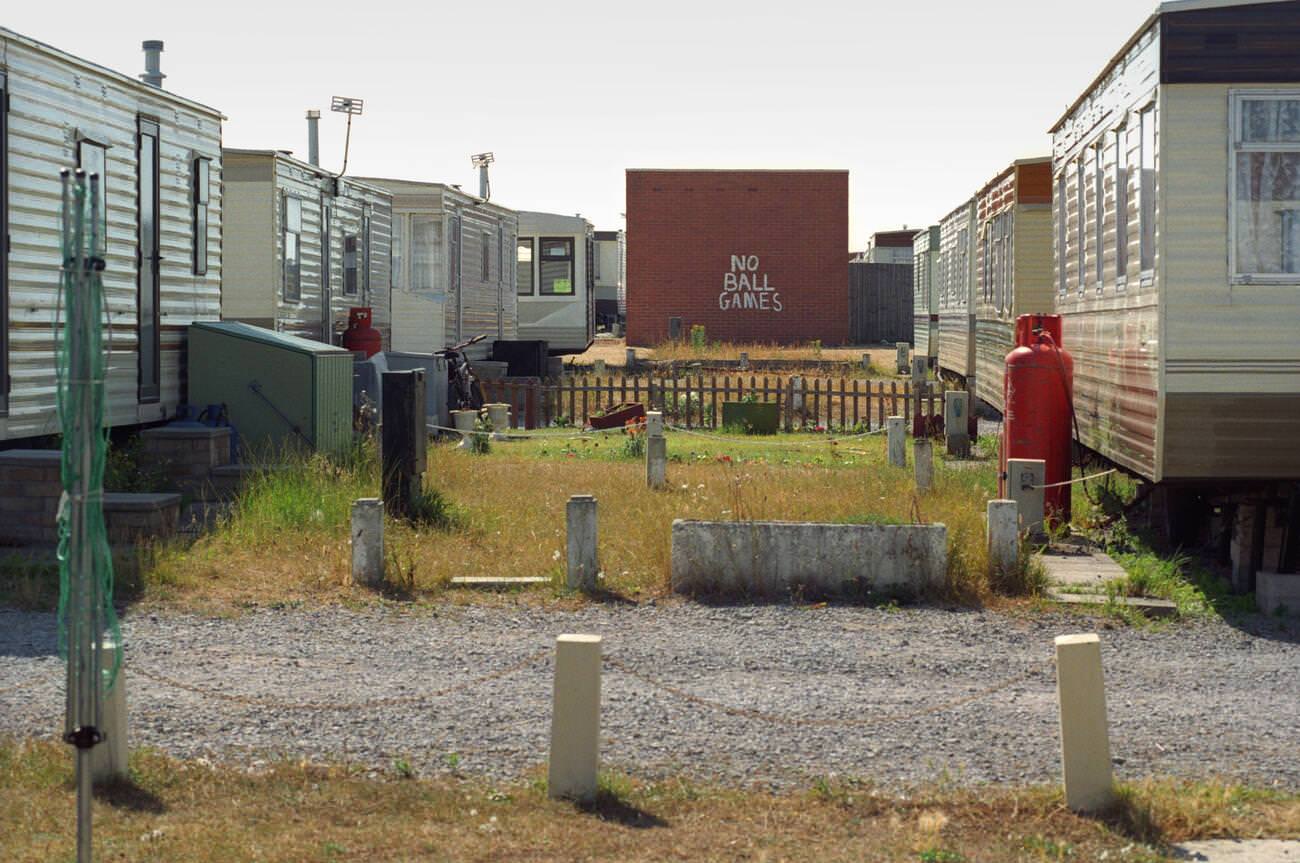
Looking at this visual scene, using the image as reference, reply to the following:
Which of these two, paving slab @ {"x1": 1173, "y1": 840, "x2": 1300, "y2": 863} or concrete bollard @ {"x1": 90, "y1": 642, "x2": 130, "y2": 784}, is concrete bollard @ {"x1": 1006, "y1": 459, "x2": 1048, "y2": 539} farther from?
concrete bollard @ {"x1": 90, "y1": 642, "x2": 130, "y2": 784}

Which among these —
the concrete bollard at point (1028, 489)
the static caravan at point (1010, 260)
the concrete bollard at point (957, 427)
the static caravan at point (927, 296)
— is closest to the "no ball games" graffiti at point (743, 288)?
the static caravan at point (927, 296)

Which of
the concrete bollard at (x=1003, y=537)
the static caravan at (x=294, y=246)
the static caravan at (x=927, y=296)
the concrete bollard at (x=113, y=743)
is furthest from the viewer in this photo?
the static caravan at (x=927, y=296)

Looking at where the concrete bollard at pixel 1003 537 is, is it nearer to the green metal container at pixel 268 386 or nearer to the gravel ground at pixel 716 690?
the gravel ground at pixel 716 690

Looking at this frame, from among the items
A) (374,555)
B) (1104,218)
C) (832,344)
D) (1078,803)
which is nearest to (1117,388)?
(1104,218)

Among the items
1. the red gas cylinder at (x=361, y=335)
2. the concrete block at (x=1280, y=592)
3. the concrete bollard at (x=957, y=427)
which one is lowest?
the concrete block at (x=1280, y=592)

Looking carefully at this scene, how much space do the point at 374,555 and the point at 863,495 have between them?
4872mm

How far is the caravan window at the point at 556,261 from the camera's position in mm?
34500

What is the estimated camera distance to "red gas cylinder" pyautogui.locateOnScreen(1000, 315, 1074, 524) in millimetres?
12555

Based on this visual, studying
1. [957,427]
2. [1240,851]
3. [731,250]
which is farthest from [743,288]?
[1240,851]

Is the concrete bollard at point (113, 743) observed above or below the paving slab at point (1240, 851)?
above

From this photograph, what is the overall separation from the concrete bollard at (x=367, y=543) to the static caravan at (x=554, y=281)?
23.9 meters

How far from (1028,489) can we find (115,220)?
763 cm

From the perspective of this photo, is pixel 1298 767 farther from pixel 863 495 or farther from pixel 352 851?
pixel 863 495

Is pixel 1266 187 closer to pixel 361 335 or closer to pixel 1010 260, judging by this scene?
pixel 1010 260
